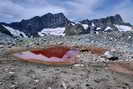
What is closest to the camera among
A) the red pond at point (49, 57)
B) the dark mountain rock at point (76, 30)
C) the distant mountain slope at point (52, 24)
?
the red pond at point (49, 57)

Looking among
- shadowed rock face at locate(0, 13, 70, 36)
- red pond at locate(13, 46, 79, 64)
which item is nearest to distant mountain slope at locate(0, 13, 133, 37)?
shadowed rock face at locate(0, 13, 70, 36)

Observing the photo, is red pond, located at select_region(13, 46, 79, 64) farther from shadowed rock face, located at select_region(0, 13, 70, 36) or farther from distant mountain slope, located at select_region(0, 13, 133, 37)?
shadowed rock face, located at select_region(0, 13, 70, 36)

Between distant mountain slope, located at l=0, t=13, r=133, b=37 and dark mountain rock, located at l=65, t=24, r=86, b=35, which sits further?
distant mountain slope, located at l=0, t=13, r=133, b=37

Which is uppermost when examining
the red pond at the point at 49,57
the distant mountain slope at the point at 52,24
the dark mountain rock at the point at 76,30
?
the distant mountain slope at the point at 52,24

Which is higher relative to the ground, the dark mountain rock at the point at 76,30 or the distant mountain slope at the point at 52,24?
the distant mountain slope at the point at 52,24

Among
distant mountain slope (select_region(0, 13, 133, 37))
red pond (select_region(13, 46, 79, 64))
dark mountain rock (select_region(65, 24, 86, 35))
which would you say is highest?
distant mountain slope (select_region(0, 13, 133, 37))

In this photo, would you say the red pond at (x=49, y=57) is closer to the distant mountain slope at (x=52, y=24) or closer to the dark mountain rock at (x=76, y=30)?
the dark mountain rock at (x=76, y=30)

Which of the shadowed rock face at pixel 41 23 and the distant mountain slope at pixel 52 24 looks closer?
the distant mountain slope at pixel 52 24

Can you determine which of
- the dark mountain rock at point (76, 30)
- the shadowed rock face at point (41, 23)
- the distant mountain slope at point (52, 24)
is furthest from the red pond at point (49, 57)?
the shadowed rock face at point (41, 23)

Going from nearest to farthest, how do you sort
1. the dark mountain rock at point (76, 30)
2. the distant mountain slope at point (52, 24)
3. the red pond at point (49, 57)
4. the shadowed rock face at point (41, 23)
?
the red pond at point (49, 57)
the dark mountain rock at point (76, 30)
the distant mountain slope at point (52, 24)
the shadowed rock face at point (41, 23)

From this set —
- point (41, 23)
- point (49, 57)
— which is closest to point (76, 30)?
point (41, 23)

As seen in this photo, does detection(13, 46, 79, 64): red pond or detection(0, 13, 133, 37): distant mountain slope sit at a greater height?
detection(0, 13, 133, 37): distant mountain slope

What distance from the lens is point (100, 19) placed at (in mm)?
57781

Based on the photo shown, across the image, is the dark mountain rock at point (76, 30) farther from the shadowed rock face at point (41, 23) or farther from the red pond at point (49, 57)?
the red pond at point (49, 57)
